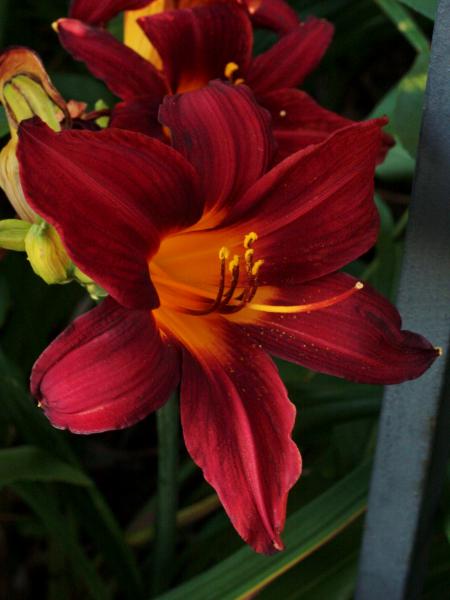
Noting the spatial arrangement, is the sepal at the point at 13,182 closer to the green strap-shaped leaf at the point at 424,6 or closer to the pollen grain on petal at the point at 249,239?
the pollen grain on petal at the point at 249,239

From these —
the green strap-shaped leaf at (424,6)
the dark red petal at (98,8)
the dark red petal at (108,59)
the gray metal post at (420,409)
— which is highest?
the dark red petal at (98,8)

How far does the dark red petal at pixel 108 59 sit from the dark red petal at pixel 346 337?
0.18 m

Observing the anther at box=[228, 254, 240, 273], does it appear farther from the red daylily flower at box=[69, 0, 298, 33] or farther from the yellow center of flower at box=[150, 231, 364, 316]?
the red daylily flower at box=[69, 0, 298, 33]

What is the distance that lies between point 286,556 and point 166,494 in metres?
0.11

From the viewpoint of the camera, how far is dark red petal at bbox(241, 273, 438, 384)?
61cm

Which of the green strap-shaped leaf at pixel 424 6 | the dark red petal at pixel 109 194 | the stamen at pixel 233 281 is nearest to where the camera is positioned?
the dark red petal at pixel 109 194

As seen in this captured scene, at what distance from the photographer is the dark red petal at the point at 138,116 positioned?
630mm

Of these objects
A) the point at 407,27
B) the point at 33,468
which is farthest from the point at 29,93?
the point at 407,27

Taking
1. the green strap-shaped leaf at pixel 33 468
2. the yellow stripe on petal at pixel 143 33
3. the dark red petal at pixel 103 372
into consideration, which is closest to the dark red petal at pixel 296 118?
the yellow stripe on petal at pixel 143 33

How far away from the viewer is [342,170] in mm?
598

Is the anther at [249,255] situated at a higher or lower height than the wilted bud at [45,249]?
lower

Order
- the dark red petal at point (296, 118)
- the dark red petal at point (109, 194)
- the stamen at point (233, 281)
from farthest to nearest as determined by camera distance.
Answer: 1. the dark red petal at point (296, 118)
2. the stamen at point (233, 281)
3. the dark red petal at point (109, 194)

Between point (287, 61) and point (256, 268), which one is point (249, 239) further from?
point (287, 61)

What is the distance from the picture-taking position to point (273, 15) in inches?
31.2
